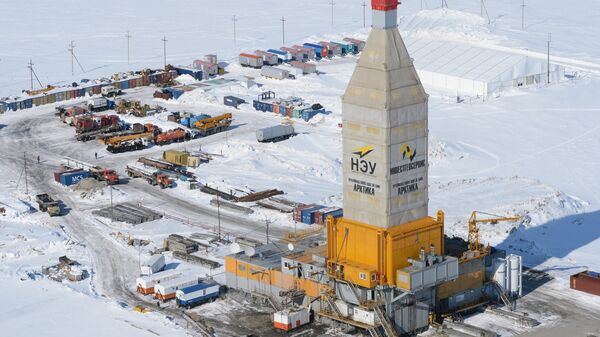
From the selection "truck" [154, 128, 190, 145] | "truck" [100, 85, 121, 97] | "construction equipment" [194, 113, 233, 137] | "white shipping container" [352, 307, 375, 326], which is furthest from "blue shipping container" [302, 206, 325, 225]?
"truck" [100, 85, 121, 97]

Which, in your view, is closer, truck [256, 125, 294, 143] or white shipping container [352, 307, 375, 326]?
white shipping container [352, 307, 375, 326]

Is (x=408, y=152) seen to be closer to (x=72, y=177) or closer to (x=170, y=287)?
(x=170, y=287)

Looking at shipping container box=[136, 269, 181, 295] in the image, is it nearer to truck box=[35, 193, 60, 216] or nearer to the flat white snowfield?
the flat white snowfield

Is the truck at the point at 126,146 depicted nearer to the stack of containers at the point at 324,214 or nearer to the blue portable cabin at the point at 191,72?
the stack of containers at the point at 324,214

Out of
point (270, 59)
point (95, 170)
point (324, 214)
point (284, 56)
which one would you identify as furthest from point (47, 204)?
point (284, 56)

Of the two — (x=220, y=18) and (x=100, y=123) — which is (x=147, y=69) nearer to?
(x=100, y=123)

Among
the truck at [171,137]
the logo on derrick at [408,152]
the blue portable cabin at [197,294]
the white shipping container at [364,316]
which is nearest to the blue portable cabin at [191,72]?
the truck at [171,137]
